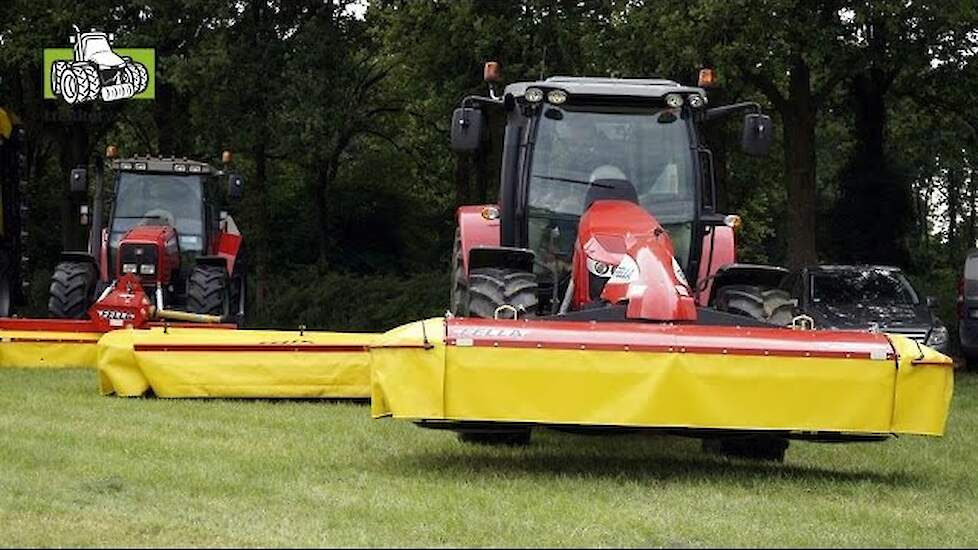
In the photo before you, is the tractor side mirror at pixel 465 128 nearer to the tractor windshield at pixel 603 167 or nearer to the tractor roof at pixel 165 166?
the tractor windshield at pixel 603 167

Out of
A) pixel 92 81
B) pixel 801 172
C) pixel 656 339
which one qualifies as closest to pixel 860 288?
pixel 801 172

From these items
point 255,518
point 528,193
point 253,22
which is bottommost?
point 255,518

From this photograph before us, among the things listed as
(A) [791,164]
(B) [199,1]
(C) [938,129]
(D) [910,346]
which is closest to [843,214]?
(C) [938,129]

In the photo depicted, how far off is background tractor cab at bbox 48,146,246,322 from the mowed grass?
5986mm

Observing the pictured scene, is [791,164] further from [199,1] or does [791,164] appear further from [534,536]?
[534,536]

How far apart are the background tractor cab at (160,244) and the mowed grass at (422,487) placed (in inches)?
236

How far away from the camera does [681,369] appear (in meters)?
8.20

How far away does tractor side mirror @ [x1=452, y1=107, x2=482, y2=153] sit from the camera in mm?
10336

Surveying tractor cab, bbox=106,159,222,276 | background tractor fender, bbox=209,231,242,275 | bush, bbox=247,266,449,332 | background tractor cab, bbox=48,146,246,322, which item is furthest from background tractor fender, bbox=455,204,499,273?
bush, bbox=247,266,449,332

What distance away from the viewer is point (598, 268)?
9.56 meters

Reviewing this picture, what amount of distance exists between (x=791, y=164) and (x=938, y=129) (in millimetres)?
7245

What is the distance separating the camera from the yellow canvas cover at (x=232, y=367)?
1299 cm

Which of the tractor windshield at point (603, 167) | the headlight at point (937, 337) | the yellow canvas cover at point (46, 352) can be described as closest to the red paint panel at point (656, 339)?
the tractor windshield at point (603, 167)

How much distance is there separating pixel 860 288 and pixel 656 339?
11.1m
